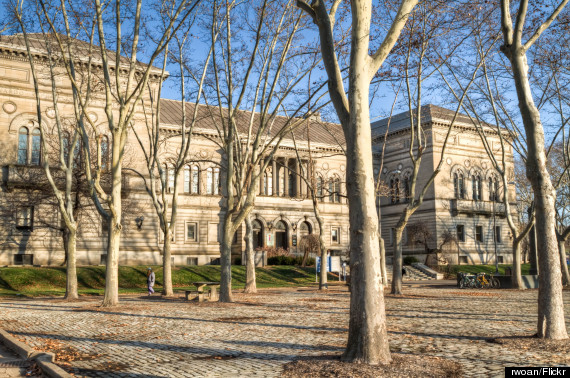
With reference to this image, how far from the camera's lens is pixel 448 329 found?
44.5ft

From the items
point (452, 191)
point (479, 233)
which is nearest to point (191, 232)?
point (452, 191)

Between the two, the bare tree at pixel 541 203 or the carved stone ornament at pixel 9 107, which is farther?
the carved stone ornament at pixel 9 107

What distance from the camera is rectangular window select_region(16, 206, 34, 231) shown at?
130 ft

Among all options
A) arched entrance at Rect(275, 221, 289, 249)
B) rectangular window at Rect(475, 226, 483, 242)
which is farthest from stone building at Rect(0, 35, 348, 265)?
rectangular window at Rect(475, 226, 483, 242)

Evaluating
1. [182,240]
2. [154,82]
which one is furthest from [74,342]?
[182,240]

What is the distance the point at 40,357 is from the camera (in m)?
9.01

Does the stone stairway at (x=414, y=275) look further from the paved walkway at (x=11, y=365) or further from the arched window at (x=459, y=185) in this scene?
the paved walkway at (x=11, y=365)

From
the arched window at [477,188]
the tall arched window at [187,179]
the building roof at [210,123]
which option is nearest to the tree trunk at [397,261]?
the building roof at [210,123]

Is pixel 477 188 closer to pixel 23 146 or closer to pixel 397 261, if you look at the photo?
pixel 397 261

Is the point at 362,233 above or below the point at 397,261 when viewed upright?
above

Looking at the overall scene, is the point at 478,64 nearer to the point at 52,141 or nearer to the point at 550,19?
the point at 550,19

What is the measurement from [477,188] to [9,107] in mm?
52105

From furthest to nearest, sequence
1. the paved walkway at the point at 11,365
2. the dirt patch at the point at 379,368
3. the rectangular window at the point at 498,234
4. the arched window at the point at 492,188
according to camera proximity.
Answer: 1. the arched window at the point at 492,188
2. the rectangular window at the point at 498,234
3. the paved walkway at the point at 11,365
4. the dirt patch at the point at 379,368

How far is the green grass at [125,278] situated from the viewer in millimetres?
31844
